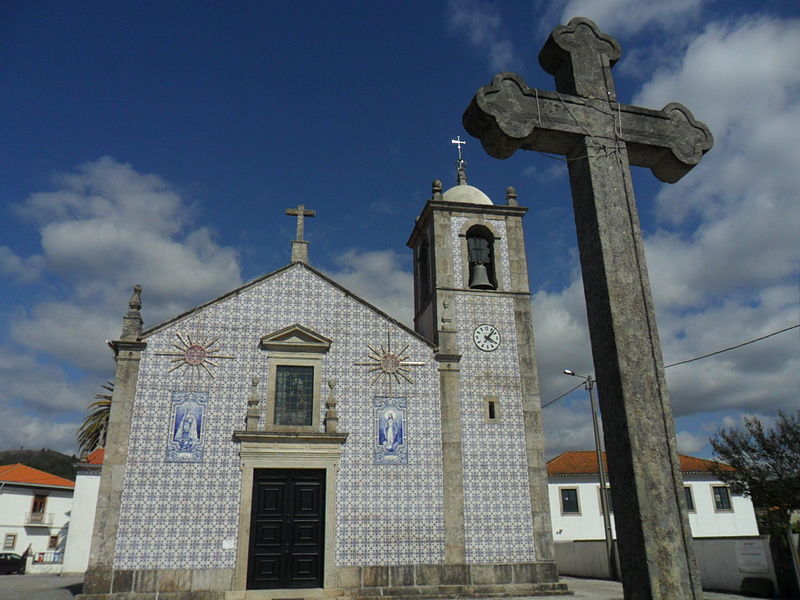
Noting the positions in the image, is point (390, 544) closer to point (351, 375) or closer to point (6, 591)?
point (351, 375)

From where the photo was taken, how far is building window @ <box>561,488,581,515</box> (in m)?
27.4

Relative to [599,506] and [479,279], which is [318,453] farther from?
[599,506]

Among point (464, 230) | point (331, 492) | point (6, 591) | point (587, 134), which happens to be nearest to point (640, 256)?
point (587, 134)

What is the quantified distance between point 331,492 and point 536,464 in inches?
194

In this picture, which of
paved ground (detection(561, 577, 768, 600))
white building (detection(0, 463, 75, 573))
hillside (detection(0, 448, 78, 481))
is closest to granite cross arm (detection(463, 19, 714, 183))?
paved ground (detection(561, 577, 768, 600))

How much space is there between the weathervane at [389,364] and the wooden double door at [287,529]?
2633 mm

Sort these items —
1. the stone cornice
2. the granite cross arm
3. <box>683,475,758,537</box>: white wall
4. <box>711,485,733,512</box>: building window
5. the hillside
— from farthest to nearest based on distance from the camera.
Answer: the hillside
<box>711,485,733,512</box>: building window
<box>683,475,758,537</box>: white wall
the stone cornice
the granite cross arm

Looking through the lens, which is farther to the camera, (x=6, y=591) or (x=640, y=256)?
(x=6, y=591)

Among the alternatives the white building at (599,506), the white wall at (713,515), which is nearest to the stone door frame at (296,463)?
the white building at (599,506)

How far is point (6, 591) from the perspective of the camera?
560 inches

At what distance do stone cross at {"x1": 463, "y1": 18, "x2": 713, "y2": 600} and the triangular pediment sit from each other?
10.6 meters

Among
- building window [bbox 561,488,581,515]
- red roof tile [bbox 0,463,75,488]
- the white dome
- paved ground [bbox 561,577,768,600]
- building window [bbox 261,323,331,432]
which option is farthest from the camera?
red roof tile [bbox 0,463,75,488]

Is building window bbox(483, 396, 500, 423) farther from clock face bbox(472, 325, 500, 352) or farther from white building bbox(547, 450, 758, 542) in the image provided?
white building bbox(547, 450, 758, 542)

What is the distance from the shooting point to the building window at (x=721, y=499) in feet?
90.7
